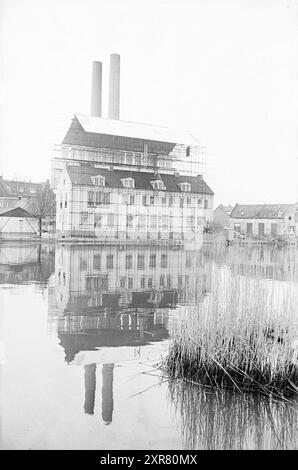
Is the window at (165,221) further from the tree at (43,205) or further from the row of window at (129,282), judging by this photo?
the row of window at (129,282)

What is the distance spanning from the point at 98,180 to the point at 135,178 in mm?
5044

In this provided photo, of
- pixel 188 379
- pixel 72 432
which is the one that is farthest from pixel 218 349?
pixel 72 432

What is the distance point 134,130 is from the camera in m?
56.5

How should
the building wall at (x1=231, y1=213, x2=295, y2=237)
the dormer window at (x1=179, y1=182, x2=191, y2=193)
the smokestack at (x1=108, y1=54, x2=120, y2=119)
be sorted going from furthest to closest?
the building wall at (x1=231, y1=213, x2=295, y2=237) → the smokestack at (x1=108, y1=54, x2=120, y2=119) → the dormer window at (x1=179, y1=182, x2=191, y2=193)

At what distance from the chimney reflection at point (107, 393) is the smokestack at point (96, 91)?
5441 centimetres

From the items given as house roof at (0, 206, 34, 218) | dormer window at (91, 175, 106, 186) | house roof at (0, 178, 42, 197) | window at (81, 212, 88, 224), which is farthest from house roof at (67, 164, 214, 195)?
house roof at (0, 178, 42, 197)

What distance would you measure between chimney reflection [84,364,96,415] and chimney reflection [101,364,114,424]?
0.14 meters

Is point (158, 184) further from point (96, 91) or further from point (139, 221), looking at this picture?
point (96, 91)

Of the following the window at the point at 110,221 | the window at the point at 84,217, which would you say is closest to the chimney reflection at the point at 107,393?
the window at the point at 84,217

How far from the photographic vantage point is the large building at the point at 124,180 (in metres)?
49.7

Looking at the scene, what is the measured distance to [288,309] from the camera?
773 cm

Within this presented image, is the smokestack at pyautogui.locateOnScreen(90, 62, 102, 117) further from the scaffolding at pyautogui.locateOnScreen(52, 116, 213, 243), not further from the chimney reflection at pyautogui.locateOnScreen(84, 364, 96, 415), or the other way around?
the chimney reflection at pyautogui.locateOnScreen(84, 364, 96, 415)

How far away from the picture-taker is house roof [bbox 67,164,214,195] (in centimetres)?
5034
